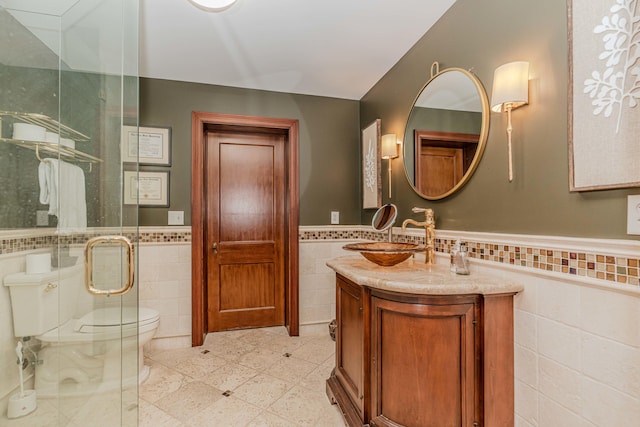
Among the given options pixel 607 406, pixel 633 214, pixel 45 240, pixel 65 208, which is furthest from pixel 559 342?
pixel 45 240

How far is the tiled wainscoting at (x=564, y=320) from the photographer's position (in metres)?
0.96

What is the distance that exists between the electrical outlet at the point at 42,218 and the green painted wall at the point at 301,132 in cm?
115

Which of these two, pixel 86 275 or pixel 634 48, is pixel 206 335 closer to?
pixel 86 275

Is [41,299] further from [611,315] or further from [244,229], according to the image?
[611,315]

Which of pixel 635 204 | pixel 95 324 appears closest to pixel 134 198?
pixel 95 324

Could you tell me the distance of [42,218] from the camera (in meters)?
1.48

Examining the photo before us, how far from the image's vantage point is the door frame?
2.70 meters

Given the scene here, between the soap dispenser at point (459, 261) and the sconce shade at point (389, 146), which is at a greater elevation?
the sconce shade at point (389, 146)

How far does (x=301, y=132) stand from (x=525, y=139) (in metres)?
2.08

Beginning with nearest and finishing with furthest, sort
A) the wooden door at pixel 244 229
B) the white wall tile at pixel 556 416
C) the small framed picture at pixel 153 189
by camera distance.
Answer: the white wall tile at pixel 556 416
the small framed picture at pixel 153 189
the wooden door at pixel 244 229

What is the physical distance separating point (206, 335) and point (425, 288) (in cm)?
241

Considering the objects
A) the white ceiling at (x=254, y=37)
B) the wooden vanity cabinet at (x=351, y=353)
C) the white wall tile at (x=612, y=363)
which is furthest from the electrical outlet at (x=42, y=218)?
the white wall tile at (x=612, y=363)

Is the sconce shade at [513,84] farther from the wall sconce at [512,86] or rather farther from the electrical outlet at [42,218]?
the electrical outlet at [42,218]

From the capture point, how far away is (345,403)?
167cm
